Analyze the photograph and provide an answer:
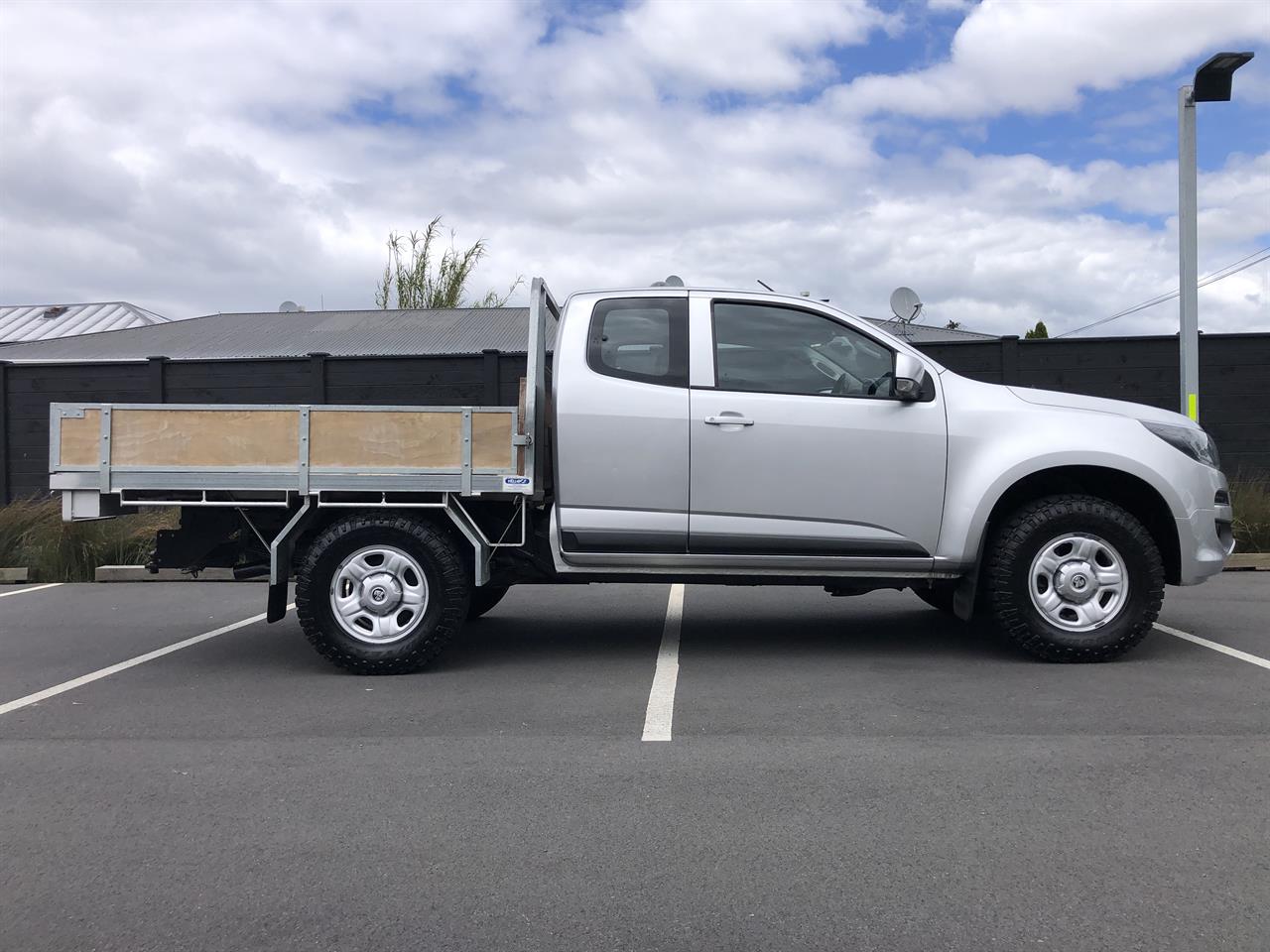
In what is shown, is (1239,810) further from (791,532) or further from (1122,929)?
(791,532)

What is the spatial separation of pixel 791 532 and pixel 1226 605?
4031 millimetres

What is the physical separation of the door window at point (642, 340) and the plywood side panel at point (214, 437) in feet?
5.70

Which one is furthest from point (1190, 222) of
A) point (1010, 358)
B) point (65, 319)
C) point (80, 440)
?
point (65, 319)

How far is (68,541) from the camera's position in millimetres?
10594

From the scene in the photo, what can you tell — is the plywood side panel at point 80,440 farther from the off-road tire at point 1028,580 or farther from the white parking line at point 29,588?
the off-road tire at point 1028,580

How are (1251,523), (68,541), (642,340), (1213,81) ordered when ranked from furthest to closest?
(68,541), (1251,523), (1213,81), (642,340)

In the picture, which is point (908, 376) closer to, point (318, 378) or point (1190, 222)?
point (1190, 222)

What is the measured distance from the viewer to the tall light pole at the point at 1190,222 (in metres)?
9.91

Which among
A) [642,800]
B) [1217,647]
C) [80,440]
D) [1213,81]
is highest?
[1213,81]

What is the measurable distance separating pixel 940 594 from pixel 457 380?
750 cm

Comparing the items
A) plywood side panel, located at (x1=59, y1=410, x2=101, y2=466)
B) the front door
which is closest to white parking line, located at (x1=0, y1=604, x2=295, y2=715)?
plywood side panel, located at (x1=59, y1=410, x2=101, y2=466)

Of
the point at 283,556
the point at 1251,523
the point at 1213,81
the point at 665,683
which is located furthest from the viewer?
the point at 1251,523

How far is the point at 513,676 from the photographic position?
6.04 metres

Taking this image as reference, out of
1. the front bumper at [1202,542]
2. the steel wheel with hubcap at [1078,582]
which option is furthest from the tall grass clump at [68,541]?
the front bumper at [1202,542]
